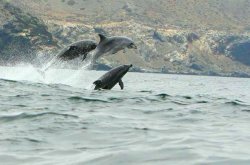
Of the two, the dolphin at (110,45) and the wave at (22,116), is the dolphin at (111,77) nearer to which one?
the dolphin at (110,45)

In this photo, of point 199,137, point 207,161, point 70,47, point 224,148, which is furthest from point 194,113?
point 70,47

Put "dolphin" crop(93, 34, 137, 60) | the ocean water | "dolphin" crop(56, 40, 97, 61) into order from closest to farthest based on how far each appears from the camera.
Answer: the ocean water → "dolphin" crop(56, 40, 97, 61) → "dolphin" crop(93, 34, 137, 60)

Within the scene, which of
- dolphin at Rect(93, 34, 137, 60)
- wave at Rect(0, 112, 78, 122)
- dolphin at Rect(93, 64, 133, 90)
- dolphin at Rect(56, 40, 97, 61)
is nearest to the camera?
wave at Rect(0, 112, 78, 122)

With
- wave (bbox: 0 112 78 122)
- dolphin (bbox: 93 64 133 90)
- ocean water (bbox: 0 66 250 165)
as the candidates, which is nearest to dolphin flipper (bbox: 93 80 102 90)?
dolphin (bbox: 93 64 133 90)

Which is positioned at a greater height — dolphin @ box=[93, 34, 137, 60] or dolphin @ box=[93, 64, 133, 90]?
dolphin @ box=[93, 34, 137, 60]

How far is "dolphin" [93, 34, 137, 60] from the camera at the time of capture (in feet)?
83.0

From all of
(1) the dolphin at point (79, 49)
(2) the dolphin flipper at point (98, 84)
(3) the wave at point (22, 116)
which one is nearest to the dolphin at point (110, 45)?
(1) the dolphin at point (79, 49)

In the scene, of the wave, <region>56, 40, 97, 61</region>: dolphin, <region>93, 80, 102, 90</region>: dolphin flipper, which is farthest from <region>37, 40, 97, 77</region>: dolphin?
the wave

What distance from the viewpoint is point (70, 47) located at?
24.7 meters

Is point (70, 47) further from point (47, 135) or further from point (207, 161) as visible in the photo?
point (207, 161)

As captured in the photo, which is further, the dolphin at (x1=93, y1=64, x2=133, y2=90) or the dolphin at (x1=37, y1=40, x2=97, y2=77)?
the dolphin at (x1=37, y1=40, x2=97, y2=77)

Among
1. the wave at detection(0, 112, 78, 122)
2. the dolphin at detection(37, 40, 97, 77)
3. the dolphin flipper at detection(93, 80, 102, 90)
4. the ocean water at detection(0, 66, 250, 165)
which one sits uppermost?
the dolphin at detection(37, 40, 97, 77)

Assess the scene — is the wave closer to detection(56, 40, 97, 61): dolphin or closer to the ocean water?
the ocean water

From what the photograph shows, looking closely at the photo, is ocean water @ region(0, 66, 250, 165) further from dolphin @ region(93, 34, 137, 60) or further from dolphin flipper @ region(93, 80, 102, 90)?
dolphin @ region(93, 34, 137, 60)
